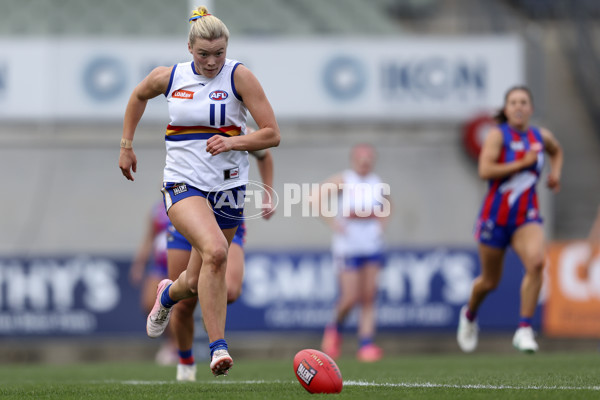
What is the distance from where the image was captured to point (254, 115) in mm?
6207

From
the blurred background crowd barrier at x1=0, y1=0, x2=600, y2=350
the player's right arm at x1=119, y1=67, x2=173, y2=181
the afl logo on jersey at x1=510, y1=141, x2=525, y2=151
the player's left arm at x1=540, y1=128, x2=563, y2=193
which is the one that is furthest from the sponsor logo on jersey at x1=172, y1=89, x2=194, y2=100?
the blurred background crowd barrier at x1=0, y1=0, x2=600, y2=350

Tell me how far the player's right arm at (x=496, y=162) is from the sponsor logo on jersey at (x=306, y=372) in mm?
3394

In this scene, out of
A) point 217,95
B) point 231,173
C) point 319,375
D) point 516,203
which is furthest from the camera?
point 516,203

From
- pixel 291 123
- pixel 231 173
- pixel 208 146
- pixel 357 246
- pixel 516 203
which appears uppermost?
pixel 291 123

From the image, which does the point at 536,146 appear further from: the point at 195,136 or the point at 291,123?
the point at 291,123

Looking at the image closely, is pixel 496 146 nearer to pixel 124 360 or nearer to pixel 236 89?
pixel 236 89

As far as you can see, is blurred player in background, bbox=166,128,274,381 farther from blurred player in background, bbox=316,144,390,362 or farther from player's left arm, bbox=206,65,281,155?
blurred player in background, bbox=316,144,390,362

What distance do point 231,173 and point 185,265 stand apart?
109 centimetres

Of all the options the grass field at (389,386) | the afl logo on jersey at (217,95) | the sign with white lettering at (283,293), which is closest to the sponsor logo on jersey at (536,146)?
the grass field at (389,386)

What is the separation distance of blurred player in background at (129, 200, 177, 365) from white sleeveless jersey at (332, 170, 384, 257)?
214 cm

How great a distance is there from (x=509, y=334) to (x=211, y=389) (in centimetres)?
828

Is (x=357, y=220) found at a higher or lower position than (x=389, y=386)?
higher

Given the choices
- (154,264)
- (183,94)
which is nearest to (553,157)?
(183,94)

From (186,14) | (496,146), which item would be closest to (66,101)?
(186,14)
